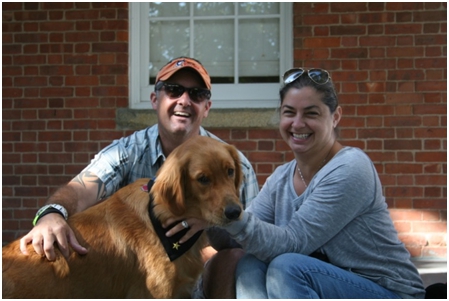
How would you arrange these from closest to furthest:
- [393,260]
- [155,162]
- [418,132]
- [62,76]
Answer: [393,260]
[155,162]
[418,132]
[62,76]

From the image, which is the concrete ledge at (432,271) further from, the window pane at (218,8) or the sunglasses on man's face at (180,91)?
the window pane at (218,8)

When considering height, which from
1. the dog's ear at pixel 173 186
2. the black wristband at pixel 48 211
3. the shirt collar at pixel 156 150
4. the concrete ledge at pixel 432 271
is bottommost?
the concrete ledge at pixel 432 271

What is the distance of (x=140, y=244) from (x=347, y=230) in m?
1.07

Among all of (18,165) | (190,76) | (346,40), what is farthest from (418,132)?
(18,165)

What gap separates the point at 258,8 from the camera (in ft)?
19.5

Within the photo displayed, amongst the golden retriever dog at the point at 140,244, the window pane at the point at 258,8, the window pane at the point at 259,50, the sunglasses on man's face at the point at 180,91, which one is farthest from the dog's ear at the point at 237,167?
the window pane at the point at 258,8

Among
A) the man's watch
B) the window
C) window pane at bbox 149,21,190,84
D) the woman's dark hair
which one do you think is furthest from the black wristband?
window pane at bbox 149,21,190,84

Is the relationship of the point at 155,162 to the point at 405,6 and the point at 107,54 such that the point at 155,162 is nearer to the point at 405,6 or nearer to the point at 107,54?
the point at 107,54

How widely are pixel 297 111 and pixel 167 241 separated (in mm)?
965

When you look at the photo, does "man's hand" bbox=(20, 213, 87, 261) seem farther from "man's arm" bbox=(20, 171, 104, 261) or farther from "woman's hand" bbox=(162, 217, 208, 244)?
"woman's hand" bbox=(162, 217, 208, 244)

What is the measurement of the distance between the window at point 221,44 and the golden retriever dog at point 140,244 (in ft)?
9.85

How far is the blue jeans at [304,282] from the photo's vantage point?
2539 millimetres

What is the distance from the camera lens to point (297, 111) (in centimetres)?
295

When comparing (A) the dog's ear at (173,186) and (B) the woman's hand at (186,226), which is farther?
(B) the woman's hand at (186,226)
